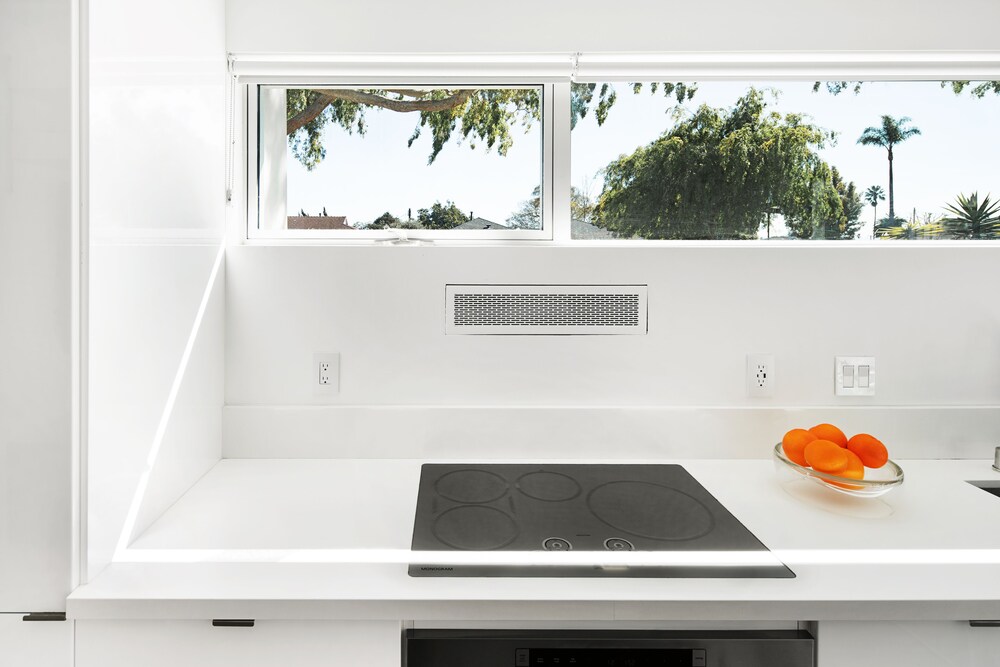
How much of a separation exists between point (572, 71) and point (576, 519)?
1175 millimetres

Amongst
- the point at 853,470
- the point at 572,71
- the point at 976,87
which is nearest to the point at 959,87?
the point at 976,87

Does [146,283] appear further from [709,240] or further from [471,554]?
[709,240]

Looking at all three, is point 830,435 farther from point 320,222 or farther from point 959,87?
point 320,222

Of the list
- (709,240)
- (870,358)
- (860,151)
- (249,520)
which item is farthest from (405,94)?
(870,358)

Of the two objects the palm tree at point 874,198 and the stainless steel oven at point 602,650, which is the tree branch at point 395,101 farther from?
the stainless steel oven at point 602,650

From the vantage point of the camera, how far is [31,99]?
81cm

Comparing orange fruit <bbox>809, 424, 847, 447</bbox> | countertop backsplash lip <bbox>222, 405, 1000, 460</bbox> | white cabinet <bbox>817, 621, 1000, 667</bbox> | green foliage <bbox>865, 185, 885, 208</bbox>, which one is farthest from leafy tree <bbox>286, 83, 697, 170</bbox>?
white cabinet <bbox>817, 621, 1000, 667</bbox>

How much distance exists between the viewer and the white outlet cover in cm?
148

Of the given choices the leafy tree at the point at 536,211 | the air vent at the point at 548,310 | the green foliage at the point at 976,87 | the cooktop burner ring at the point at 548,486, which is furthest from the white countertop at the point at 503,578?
the green foliage at the point at 976,87

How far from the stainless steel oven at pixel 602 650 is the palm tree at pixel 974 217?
1.44 m

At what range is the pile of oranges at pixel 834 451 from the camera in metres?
1.18

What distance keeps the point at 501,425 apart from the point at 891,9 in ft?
5.11

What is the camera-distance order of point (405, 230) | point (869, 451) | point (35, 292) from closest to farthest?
point (35, 292) < point (869, 451) < point (405, 230)

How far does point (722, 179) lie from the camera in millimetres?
1606
